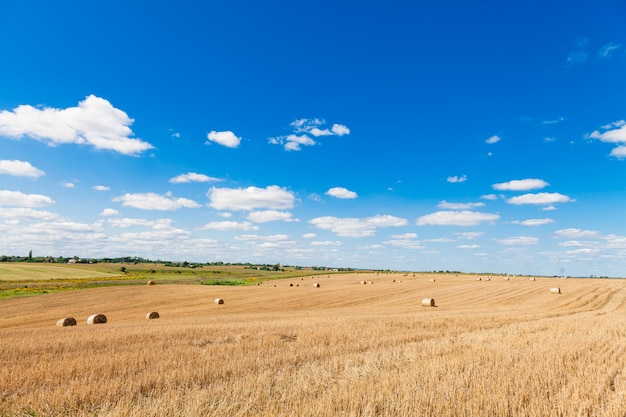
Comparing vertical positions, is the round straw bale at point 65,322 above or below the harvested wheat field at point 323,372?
below

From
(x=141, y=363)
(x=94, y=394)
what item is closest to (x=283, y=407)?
(x=94, y=394)

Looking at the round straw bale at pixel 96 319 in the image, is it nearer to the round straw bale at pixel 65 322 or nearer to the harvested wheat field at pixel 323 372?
the round straw bale at pixel 65 322

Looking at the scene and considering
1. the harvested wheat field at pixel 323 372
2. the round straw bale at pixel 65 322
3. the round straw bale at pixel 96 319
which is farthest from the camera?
the round straw bale at pixel 96 319

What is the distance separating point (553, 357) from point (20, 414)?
11.4 metres

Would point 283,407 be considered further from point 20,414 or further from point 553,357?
point 553,357

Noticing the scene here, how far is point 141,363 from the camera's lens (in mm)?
9297

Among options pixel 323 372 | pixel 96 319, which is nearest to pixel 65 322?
pixel 96 319

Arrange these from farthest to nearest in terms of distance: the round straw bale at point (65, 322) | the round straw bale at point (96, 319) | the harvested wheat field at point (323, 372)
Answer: the round straw bale at point (96, 319)
the round straw bale at point (65, 322)
the harvested wheat field at point (323, 372)

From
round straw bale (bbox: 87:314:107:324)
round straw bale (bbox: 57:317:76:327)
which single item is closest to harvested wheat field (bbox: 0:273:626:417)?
round straw bale (bbox: 57:317:76:327)

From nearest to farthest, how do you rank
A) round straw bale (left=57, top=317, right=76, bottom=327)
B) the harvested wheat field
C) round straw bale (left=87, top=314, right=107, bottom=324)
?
the harvested wheat field < round straw bale (left=57, top=317, right=76, bottom=327) < round straw bale (left=87, top=314, right=107, bottom=324)

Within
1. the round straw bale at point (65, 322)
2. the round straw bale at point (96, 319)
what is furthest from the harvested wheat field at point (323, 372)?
the round straw bale at point (96, 319)

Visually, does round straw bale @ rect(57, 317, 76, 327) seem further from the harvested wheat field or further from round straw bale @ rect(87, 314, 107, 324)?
the harvested wheat field

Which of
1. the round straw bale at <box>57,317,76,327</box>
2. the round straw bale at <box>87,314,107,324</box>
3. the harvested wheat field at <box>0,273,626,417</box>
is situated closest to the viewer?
the harvested wheat field at <box>0,273,626,417</box>

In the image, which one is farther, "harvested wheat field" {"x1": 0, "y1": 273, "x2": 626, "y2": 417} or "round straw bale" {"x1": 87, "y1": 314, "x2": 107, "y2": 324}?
"round straw bale" {"x1": 87, "y1": 314, "x2": 107, "y2": 324}
